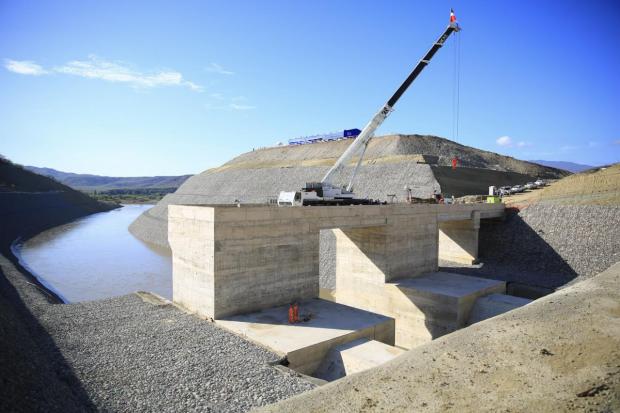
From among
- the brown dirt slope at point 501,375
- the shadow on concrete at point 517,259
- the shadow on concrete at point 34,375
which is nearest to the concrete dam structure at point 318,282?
the brown dirt slope at point 501,375

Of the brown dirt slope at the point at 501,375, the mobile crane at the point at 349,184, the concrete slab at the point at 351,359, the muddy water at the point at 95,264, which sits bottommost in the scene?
the muddy water at the point at 95,264

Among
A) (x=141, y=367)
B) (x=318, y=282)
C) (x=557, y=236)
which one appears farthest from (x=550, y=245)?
(x=141, y=367)

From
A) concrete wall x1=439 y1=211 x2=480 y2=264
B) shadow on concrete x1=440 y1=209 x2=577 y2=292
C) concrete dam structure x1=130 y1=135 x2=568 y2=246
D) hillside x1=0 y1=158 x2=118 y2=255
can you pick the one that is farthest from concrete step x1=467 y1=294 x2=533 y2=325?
hillside x1=0 y1=158 x2=118 y2=255

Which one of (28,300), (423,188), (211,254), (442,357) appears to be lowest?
(28,300)

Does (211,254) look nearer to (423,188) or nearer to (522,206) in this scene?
(522,206)

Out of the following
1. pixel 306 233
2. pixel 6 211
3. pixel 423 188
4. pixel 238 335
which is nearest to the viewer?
pixel 238 335

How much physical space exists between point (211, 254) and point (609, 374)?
1185cm

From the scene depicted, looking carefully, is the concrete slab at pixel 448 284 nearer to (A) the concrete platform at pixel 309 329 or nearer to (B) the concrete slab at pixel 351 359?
(A) the concrete platform at pixel 309 329

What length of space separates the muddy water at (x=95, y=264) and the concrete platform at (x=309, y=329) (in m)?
14.5

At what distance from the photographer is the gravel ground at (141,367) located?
8453mm

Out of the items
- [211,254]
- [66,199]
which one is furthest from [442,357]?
[66,199]

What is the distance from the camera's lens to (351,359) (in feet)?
39.2

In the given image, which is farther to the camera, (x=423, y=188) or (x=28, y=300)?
(x=423, y=188)

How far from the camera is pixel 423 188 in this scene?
39531 millimetres
